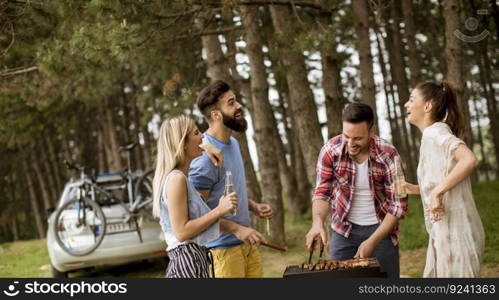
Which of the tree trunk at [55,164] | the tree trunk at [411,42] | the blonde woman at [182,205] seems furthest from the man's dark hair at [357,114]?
the tree trunk at [55,164]

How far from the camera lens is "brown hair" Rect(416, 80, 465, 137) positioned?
13.2ft

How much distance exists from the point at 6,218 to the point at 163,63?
41.7ft

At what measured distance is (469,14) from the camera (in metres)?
12.8

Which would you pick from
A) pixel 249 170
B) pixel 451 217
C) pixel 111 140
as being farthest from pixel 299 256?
pixel 111 140

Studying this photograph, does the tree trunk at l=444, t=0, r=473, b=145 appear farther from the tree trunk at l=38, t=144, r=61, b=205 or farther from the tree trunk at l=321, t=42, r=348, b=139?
the tree trunk at l=38, t=144, r=61, b=205

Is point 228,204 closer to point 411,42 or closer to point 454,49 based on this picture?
point 454,49

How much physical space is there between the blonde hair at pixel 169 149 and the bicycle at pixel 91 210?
5.63 meters

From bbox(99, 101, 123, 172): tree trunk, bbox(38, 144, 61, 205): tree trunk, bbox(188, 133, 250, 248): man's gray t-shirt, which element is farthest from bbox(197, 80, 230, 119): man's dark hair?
bbox(38, 144, 61, 205): tree trunk

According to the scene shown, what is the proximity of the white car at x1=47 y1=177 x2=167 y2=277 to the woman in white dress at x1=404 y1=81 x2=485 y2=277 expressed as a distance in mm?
6102

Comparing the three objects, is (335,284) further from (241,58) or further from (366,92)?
(241,58)

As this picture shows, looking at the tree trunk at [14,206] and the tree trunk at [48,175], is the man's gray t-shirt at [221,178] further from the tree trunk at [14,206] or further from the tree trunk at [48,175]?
the tree trunk at [48,175]

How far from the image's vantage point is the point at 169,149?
387cm

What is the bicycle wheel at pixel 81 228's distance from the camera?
9.23m

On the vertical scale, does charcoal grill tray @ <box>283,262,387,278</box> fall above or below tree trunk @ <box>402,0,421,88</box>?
below
